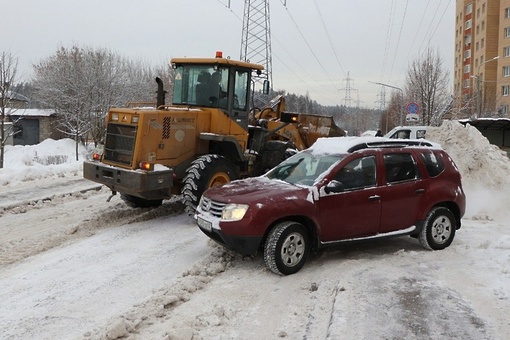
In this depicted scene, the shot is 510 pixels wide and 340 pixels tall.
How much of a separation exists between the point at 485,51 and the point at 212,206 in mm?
74335

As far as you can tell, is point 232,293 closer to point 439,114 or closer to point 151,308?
point 151,308

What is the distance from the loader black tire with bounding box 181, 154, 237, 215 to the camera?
8758mm

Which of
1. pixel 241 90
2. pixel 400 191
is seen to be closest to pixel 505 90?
pixel 241 90

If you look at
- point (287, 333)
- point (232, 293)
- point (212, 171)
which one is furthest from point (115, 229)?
point (287, 333)

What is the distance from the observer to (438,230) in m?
7.34

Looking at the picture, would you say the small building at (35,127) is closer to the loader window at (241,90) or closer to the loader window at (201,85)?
the loader window at (201,85)

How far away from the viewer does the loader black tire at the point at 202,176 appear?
28.7 feet

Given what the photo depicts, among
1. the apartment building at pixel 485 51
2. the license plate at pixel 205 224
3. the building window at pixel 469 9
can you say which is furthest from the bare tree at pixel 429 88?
the building window at pixel 469 9

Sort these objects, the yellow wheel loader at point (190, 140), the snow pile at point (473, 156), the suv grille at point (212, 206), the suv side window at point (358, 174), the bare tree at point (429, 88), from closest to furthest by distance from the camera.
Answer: the suv grille at point (212, 206), the suv side window at point (358, 174), the yellow wheel loader at point (190, 140), the snow pile at point (473, 156), the bare tree at point (429, 88)

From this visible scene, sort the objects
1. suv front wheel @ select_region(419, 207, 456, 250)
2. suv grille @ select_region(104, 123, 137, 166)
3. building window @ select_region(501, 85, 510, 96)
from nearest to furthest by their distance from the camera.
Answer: suv front wheel @ select_region(419, 207, 456, 250) → suv grille @ select_region(104, 123, 137, 166) → building window @ select_region(501, 85, 510, 96)

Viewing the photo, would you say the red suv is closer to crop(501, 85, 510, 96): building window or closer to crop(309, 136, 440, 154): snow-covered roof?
crop(309, 136, 440, 154): snow-covered roof

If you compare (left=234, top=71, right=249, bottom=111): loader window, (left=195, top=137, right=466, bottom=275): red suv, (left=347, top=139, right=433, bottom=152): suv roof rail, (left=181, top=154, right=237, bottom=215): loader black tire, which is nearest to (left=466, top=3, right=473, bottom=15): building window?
(left=234, top=71, right=249, bottom=111): loader window

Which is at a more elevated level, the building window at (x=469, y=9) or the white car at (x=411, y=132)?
the building window at (x=469, y=9)

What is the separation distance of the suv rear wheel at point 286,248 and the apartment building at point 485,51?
1667 inches
